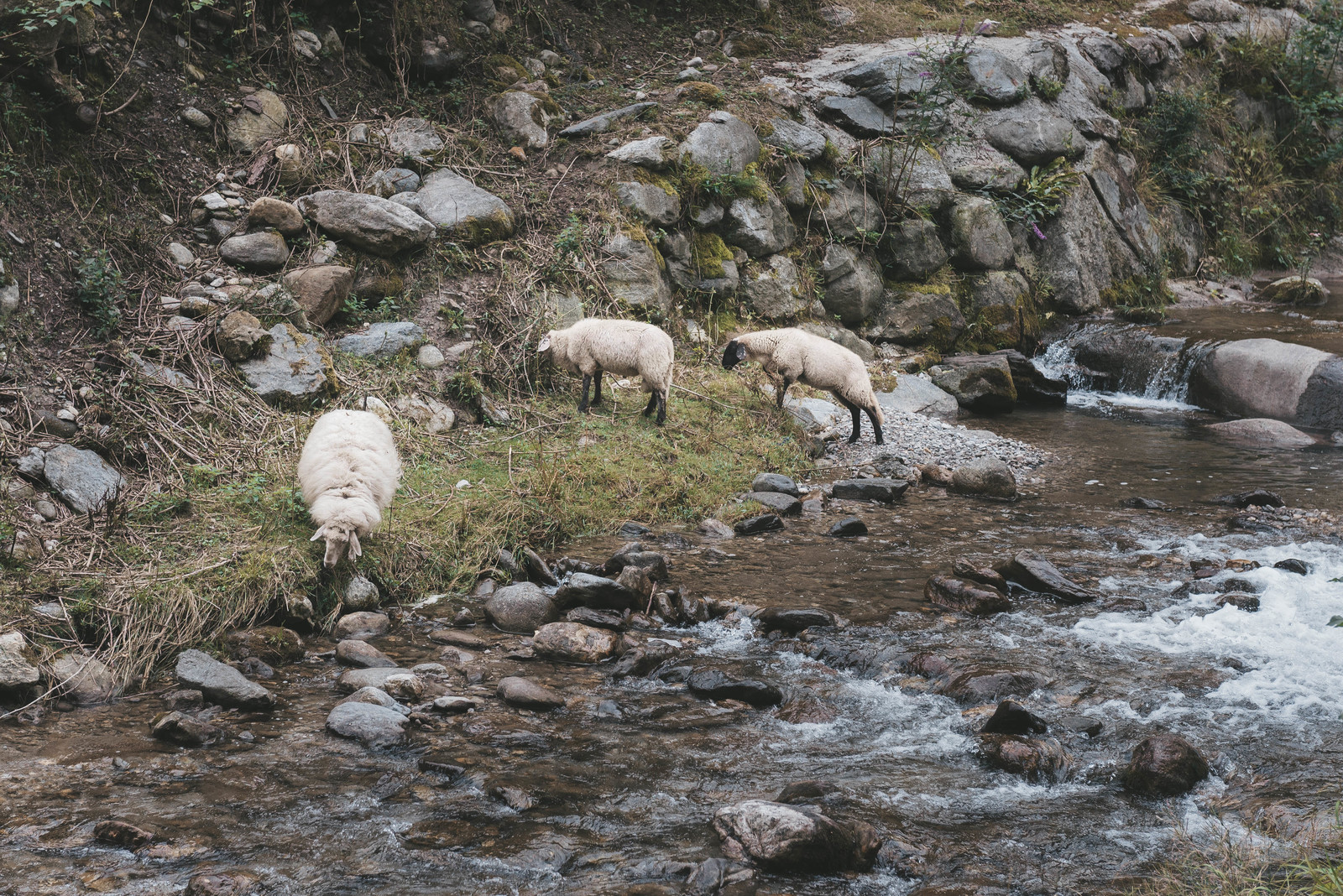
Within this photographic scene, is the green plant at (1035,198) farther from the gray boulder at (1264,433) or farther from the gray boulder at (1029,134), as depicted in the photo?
the gray boulder at (1264,433)

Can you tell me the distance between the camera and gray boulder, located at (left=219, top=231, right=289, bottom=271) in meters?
8.89

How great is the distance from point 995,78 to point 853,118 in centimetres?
366

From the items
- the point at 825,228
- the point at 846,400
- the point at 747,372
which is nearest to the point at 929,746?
the point at 846,400

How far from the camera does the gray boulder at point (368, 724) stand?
4.32 meters

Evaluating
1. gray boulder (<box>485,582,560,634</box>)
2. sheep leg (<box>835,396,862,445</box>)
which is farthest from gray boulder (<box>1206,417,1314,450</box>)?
gray boulder (<box>485,582,560,634</box>)

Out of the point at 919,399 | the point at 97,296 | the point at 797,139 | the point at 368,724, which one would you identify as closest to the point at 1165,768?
the point at 368,724

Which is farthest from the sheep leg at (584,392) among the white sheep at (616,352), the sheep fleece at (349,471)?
the sheep fleece at (349,471)

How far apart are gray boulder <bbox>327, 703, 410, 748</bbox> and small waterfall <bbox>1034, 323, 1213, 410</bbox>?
12.2m

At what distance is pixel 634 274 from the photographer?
11312 millimetres

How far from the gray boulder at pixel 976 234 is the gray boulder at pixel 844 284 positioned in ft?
7.01

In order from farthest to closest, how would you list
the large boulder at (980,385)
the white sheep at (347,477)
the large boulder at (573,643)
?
the large boulder at (980,385) < the white sheep at (347,477) < the large boulder at (573,643)

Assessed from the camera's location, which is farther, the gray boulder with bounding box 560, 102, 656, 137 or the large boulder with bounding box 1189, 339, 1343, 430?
the gray boulder with bounding box 560, 102, 656, 137

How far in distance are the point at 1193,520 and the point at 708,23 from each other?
41.5 ft

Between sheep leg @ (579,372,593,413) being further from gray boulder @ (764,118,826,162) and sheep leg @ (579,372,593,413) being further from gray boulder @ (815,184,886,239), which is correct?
gray boulder @ (764,118,826,162)
